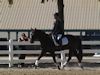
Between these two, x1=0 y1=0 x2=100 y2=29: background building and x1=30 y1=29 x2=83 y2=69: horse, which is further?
x1=0 y1=0 x2=100 y2=29: background building

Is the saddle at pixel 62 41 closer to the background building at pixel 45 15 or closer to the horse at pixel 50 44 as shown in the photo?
the horse at pixel 50 44

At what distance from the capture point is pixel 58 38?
18.2 m

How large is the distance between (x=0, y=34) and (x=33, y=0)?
6.83 metres

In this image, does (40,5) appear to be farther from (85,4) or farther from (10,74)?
(10,74)

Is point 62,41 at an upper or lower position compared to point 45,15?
upper

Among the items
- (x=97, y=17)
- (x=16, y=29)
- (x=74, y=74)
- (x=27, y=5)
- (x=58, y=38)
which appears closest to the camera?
(x=74, y=74)

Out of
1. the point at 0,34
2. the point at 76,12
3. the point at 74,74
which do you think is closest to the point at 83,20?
the point at 76,12

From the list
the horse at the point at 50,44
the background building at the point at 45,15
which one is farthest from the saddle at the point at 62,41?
the background building at the point at 45,15

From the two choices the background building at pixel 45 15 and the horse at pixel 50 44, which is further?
the background building at pixel 45 15

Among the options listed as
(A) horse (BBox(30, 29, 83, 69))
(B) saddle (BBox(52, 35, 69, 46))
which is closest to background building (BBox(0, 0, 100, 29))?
(A) horse (BBox(30, 29, 83, 69))

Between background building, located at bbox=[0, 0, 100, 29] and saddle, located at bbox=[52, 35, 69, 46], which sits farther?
background building, located at bbox=[0, 0, 100, 29]

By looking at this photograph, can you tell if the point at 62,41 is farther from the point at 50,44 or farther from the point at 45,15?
the point at 45,15

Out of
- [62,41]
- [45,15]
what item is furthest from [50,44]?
[45,15]

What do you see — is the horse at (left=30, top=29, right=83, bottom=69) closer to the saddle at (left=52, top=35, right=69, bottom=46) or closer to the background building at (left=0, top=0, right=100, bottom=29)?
the saddle at (left=52, top=35, right=69, bottom=46)
